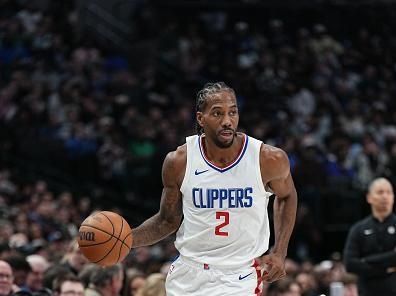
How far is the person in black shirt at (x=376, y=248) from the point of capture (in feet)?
A: 31.7

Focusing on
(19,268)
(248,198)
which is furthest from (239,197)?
(19,268)

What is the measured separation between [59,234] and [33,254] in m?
2.85

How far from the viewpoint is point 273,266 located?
6.67 metres

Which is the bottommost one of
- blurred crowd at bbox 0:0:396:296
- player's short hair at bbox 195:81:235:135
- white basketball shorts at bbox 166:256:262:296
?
white basketball shorts at bbox 166:256:262:296

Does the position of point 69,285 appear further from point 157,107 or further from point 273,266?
point 157,107

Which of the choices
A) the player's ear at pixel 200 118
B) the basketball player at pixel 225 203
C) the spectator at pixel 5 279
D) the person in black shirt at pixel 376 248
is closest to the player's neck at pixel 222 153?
the basketball player at pixel 225 203

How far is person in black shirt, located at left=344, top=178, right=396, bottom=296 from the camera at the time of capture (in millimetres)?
9664

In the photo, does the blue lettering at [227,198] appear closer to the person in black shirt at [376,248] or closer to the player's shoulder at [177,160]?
the player's shoulder at [177,160]

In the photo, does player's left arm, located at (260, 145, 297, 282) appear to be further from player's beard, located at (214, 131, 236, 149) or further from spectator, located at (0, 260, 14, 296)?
spectator, located at (0, 260, 14, 296)

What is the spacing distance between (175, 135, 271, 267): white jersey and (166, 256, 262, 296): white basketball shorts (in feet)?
0.18

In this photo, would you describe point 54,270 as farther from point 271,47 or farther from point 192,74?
point 271,47

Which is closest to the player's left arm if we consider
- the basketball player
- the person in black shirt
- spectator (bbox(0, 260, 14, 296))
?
the basketball player

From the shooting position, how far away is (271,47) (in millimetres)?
22906

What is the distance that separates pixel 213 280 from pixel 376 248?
3.44m
